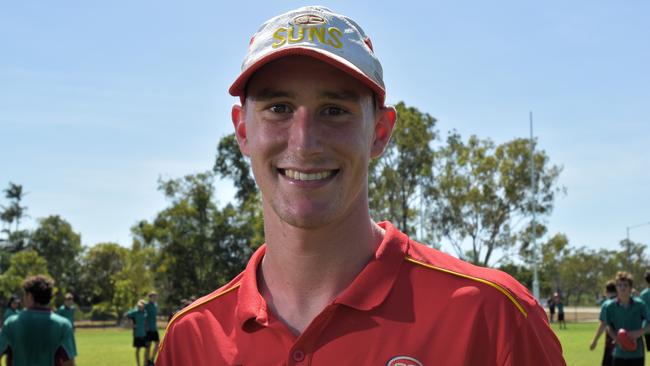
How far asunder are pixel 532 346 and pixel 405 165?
46440mm

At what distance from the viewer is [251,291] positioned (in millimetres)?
2797

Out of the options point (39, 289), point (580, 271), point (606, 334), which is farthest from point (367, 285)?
point (580, 271)

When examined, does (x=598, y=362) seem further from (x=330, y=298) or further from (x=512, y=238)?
(x=512, y=238)

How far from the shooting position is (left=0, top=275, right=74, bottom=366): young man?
9305 mm

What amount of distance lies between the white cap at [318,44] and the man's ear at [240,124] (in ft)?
0.56

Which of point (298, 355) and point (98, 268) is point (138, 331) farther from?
point (98, 268)

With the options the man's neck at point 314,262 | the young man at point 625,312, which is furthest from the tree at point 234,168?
the man's neck at point 314,262

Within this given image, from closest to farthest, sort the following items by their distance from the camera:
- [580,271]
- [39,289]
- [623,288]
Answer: [39,289] < [623,288] < [580,271]

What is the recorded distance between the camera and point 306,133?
2.42m

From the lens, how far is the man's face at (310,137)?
2.43 metres

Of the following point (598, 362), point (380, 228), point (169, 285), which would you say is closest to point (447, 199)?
point (169, 285)

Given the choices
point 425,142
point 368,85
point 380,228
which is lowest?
point 380,228

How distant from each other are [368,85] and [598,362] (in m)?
20.4

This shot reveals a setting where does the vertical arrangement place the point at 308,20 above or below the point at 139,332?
above
